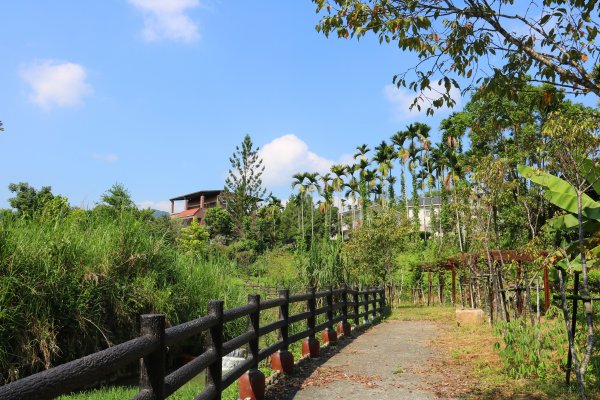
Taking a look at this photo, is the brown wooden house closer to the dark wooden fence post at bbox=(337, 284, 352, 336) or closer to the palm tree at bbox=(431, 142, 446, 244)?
the palm tree at bbox=(431, 142, 446, 244)

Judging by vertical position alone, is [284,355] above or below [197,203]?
below

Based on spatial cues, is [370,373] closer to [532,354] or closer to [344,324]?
[532,354]

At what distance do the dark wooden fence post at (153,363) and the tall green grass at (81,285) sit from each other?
5.89 m

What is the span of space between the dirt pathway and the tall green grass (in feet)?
13.1

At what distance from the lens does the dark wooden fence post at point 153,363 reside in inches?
136

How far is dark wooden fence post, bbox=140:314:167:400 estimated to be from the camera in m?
3.45

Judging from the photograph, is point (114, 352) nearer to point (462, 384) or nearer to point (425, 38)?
point (425, 38)

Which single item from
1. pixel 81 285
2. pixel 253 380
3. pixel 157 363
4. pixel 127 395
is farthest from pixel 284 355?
pixel 81 285

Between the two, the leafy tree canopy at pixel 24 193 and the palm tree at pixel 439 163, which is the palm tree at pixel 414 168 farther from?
the leafy tree canopy at pixel 24 193

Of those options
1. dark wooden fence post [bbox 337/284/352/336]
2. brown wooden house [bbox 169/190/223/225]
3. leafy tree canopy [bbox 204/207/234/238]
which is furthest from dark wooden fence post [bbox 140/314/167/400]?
brown wooden house [bbox 169/190/223/225]

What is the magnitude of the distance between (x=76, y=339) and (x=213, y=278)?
4.47 meters

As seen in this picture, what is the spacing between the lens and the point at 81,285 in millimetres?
9672

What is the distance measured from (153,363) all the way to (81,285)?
22.8ft

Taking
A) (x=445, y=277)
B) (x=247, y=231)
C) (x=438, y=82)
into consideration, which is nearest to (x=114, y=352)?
(x=438, y=82)
